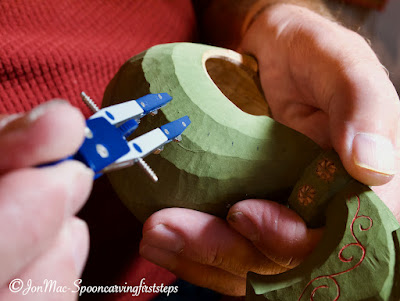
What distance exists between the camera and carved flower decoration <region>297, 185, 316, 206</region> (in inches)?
21.0

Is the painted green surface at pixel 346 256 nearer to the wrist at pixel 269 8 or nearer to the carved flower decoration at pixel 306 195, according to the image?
the carved flower decoration at pixel 306 195

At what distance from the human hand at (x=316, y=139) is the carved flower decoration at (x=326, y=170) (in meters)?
0.02

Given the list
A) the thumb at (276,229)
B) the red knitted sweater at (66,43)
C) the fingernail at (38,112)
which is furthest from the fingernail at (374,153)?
the red knitted sweater at (66,43)

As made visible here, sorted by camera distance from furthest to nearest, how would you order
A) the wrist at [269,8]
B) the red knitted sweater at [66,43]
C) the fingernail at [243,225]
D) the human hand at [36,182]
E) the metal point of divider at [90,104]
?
the wrist at [269,8]
the red knitted sweater at [66,43]
the fingernail at [243,225]
the metal point of divider at [90,104]
the human hand at [36,182]

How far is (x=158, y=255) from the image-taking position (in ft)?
2.10

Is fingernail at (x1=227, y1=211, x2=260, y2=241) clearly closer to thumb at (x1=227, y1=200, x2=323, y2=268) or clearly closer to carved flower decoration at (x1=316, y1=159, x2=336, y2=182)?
thumb at (x1=227, y1=200, x2=323, y2=268)

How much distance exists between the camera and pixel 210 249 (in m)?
0.59

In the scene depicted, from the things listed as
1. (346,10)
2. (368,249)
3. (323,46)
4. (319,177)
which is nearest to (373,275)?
(368,249)

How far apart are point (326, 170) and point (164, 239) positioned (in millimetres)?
268

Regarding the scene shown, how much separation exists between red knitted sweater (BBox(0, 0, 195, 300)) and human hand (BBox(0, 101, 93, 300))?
44 centimetres

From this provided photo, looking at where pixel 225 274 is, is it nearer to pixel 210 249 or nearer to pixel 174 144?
pixel 210 249

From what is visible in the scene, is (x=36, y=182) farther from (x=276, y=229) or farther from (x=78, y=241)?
(x=276, y=229)

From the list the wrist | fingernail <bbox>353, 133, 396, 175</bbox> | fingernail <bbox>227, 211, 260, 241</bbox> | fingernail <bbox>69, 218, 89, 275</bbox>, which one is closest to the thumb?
fingernail <bbox>227, 211, 260, 241</bbox>

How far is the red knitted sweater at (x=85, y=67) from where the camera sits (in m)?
0.72
